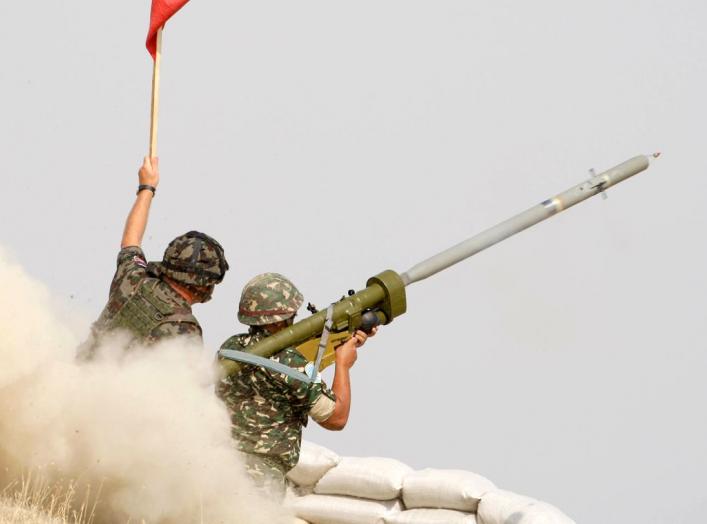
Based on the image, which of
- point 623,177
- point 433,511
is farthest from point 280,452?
point 433,511

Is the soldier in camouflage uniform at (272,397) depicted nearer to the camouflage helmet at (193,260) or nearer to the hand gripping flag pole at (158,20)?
the camouflage helmet at (193,260)

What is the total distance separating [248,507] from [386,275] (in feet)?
5.67

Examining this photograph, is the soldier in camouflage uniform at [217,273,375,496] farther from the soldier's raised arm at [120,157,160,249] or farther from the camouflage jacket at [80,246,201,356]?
the soldier's raised arm at [120,157,160,249]

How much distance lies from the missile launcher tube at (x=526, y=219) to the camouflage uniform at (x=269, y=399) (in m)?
1.45

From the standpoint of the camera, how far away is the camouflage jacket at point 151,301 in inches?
253

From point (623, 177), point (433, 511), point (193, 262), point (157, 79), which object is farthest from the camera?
point (433, 511)


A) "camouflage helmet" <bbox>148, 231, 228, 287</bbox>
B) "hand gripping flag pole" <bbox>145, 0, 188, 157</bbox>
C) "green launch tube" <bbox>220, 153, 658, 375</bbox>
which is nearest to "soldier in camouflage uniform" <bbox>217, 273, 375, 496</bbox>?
"green launch tube" <bbox>220, 153, 658, 375</bbox>

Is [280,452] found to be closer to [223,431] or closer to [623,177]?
[223,431]

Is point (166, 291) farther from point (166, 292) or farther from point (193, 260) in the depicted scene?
point (193, 260)

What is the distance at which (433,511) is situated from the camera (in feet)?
35.0

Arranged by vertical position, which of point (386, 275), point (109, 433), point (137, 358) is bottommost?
point (109, 433)

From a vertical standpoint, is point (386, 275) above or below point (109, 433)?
above

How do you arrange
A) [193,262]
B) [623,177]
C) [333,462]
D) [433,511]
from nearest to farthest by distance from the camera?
1. [193,262]
2. [623,177]
3. [433,511]
4. [333,462]

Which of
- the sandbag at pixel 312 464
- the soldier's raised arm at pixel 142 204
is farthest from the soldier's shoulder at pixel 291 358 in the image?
the sandbag at pixel 312 464
